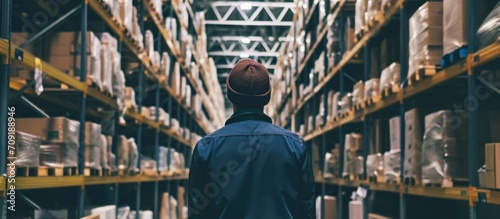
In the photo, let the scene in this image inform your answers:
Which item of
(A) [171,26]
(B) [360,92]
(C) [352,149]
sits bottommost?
(C) [352,149]

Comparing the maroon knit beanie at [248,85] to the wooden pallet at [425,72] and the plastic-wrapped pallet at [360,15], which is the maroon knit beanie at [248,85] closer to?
the wooden pallet at [425,72]

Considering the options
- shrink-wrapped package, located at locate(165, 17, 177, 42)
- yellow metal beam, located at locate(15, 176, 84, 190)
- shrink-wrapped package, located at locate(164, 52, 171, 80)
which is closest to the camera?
yellow metal beam, located at locate(15, 176, 84, 190)

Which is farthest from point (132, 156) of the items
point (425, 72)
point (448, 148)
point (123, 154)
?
point (448, 148)

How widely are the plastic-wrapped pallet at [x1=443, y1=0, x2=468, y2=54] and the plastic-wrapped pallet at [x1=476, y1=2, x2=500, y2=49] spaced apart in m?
0.19

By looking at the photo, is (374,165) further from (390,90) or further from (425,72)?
(425,72)

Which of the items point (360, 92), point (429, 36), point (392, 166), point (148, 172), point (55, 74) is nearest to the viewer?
point (429, 36)

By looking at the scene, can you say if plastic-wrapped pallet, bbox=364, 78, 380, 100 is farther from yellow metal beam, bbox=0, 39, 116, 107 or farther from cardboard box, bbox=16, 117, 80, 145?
cardboard box, bbox=16, 117, 80, 145

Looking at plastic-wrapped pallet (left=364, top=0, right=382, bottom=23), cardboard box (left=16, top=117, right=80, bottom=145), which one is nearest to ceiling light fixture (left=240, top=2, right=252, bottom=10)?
plastic-wrapped pallet (left=364, top=0, right=382, bottom=23)

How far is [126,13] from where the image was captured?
6840mm

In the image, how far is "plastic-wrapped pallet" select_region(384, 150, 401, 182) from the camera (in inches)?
209

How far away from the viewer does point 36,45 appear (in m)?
5.41

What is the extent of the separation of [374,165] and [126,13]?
3.17 meters

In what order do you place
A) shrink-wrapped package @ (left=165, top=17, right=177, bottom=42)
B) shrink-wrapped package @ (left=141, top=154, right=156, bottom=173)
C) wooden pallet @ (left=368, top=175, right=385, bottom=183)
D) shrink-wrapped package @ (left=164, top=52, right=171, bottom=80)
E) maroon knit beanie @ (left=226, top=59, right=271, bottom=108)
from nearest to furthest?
maroon knit beanie @ (left=226, top=59, right=271, bottom=108), wooden pallet @ (left=368, top=175, right=385, bottom=183), shrink-wrapped package @ (left=141, top=154, right=156, bottom=173), shrink-wrapped package @ (left=164, top=52, right=171, bottom=80), shrink-wrapped package @ (left=165, top=17, right=177, bottom=42)

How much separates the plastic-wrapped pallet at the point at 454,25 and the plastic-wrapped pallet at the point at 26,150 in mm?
2949
